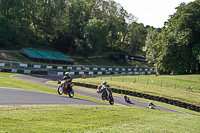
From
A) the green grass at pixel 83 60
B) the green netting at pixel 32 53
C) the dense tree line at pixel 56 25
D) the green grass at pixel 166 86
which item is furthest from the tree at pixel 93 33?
the green grass at pixel 166 86

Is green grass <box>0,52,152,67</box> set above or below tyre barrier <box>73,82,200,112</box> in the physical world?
above

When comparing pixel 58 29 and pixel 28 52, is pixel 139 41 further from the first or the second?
pixel 28 52

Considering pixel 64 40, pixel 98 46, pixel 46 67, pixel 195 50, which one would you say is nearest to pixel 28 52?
pixel 46 67

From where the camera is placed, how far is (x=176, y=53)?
5809 cm

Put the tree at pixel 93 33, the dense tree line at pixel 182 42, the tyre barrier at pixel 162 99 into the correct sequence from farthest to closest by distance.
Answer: the tree at pixel 93 33
the dense tree line at pixel 182 42
the tyre barrier at pixel 162 99

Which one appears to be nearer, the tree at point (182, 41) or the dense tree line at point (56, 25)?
the tree at point (182, 41)

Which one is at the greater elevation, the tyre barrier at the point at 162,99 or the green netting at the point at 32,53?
the green netting at the point at 32,53

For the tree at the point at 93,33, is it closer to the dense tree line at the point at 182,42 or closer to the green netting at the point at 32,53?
the green netting at the point at 32,53

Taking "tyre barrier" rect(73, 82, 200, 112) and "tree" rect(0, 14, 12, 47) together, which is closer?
"tyre barrier" rect(73, 82, 200, 112)

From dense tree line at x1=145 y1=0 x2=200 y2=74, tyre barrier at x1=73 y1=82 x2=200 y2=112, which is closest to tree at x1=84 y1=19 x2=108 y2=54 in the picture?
dense tree line at x1=145 y1=0 x2=200 y2=74

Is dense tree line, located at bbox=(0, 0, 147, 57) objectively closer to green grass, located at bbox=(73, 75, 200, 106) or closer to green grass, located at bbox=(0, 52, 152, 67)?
green grass, located at bbox=(0, 52, 152, 67)

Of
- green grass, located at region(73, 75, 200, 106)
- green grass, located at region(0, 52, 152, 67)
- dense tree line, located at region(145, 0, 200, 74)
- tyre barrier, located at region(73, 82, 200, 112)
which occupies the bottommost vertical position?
tyre barrier, located at region(73, 82, 200, 112)

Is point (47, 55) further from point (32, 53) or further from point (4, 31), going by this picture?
point (4, 31)

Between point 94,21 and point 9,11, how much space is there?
2955cm
